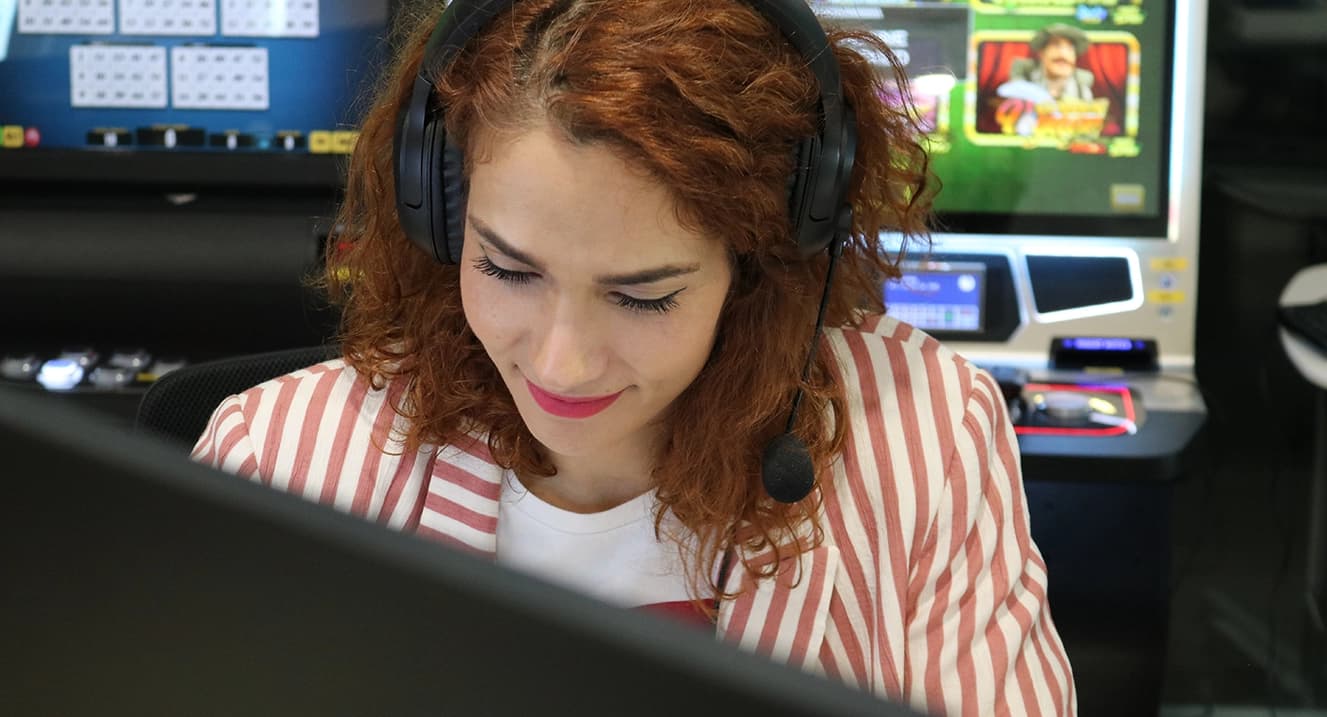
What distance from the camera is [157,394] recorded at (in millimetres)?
1371

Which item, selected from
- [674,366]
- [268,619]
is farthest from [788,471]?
[268,619]

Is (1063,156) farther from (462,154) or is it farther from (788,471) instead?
(462,154)

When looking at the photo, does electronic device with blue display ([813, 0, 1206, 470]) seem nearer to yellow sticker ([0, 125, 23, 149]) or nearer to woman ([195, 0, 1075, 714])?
woman ([195, 0, 1075, 714])

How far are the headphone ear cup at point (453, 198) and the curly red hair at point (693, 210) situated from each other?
14mm

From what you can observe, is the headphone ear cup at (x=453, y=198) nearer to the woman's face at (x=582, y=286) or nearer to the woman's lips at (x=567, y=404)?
the woman's face at (x=582, y=286)

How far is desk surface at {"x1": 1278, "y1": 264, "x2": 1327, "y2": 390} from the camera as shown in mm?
2109

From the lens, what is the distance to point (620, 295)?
39.4 inches

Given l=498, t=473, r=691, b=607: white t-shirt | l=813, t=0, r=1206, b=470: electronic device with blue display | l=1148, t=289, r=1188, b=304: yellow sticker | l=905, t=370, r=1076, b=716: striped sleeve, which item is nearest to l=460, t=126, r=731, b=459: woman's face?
l=498, t=473, r=691, b=607: white t-shirt

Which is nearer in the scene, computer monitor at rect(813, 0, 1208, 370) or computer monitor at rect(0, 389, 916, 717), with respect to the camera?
computer monitor at rect(0, 389, 916, 717)

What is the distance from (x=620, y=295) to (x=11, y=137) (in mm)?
1719

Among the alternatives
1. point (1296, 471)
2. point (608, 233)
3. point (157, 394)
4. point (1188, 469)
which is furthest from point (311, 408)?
point (1296, 471)

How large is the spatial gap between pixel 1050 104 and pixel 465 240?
1373 millimetres

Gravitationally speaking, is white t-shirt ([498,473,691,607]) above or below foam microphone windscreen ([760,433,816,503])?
below

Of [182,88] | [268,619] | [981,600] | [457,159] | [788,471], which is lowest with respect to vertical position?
[981,600]
